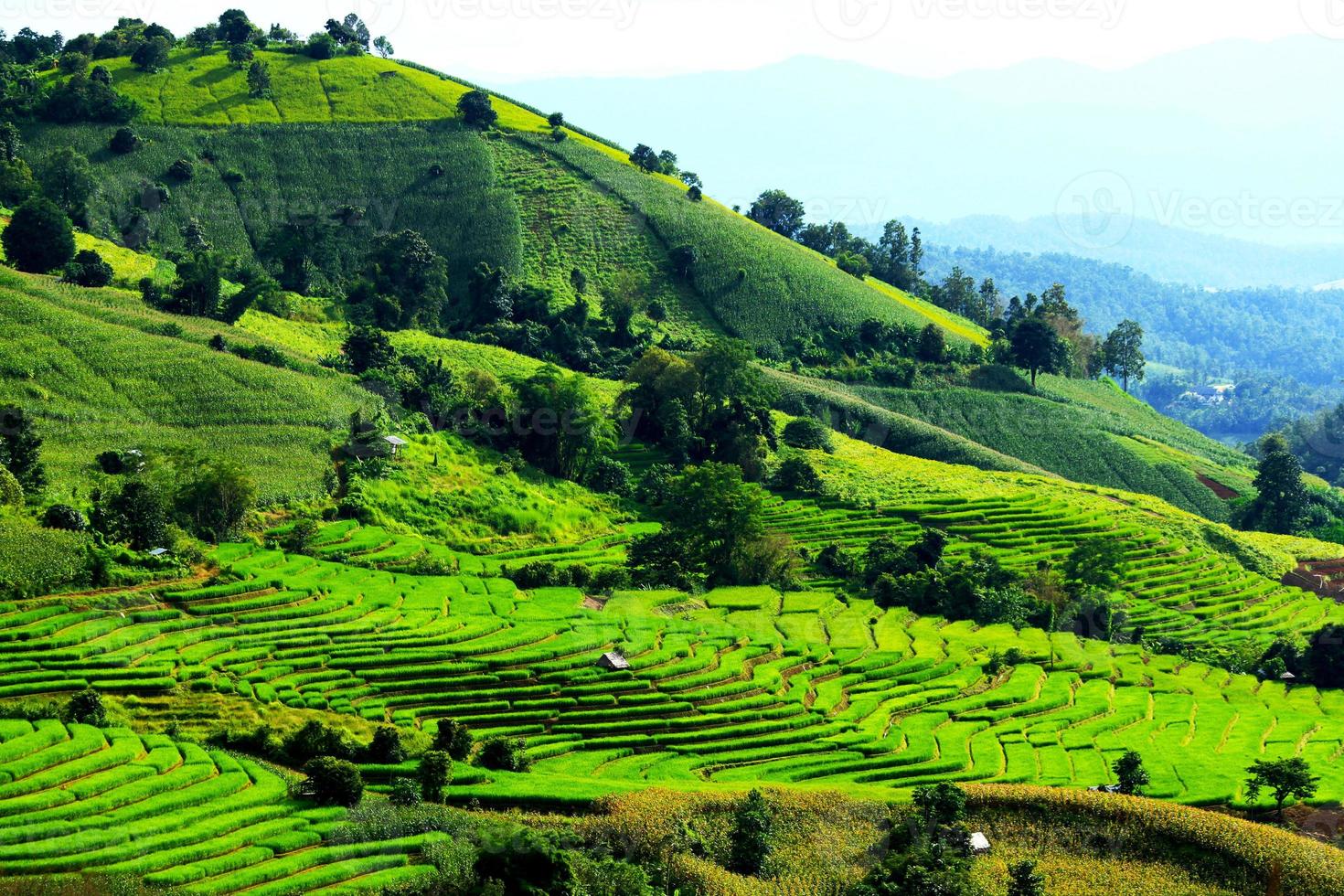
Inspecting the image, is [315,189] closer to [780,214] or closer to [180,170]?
[180,170]

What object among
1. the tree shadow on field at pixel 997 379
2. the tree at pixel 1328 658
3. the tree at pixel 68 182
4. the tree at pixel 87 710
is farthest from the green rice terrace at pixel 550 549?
the tree shadow on field at pixel 997 379

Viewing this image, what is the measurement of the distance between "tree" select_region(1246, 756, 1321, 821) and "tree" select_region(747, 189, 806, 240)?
131997mm

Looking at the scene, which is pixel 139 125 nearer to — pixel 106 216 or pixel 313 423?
pixel 106 216

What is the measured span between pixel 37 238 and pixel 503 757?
70.0 metres

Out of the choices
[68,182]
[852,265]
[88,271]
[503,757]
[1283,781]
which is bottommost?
[503,757]

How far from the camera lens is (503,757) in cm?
5394

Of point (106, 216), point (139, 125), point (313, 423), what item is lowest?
point (313, 423)

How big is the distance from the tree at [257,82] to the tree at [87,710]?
117m

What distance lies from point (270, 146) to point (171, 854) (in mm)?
Answer: 117430

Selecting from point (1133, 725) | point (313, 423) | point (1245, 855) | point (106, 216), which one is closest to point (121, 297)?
point (313, 423)

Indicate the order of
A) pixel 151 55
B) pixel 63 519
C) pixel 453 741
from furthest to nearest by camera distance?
pixel 151 55, pixel 63 519, pixel 453 741

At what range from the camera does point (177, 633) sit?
6038 centimetres

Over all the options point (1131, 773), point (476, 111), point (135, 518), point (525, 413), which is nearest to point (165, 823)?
point (135, 518)

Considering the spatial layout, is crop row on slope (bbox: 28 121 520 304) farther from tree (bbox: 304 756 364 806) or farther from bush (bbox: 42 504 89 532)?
tree (bbox: 304 756 364 806)
